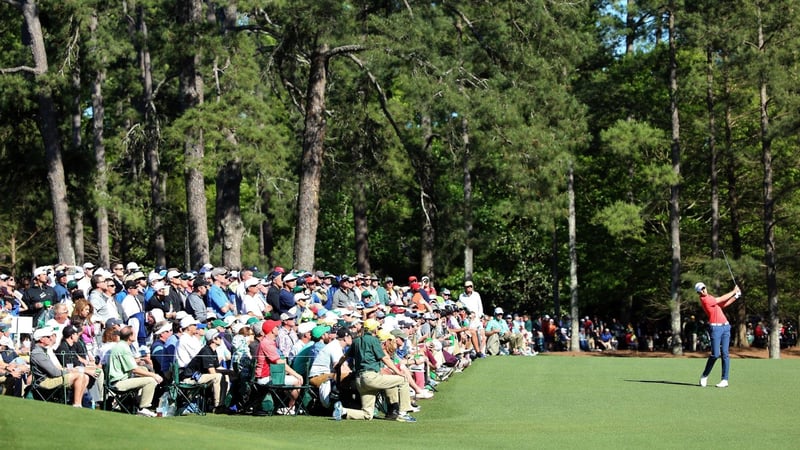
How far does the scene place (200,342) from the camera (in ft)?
53.0

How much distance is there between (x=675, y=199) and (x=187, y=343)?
97.3ft

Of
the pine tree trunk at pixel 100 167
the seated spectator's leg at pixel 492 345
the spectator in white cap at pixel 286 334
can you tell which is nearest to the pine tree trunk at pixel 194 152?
the pine tree trunk at pixel 100 167

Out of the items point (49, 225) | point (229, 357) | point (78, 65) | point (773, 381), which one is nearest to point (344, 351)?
point (229, 357)

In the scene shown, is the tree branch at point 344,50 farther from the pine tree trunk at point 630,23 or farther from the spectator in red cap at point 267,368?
the pine tree trunk at point 630,23

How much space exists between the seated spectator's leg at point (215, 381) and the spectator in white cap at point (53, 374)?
5.41 ft

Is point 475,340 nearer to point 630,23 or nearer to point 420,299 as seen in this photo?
point 420,299

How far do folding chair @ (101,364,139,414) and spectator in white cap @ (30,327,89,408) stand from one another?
284 mm

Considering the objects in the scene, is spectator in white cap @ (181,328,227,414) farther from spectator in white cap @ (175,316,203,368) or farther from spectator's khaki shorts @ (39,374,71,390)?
spectator's khaki shorts @ (39,374,71,390)

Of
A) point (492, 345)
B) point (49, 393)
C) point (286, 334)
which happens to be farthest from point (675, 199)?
point (49, 393)

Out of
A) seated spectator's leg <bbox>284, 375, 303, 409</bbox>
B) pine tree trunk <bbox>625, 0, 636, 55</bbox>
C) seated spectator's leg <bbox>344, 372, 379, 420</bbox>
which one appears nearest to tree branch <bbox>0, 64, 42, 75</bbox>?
seated spectator's leg <bbox>284, 375, 303, 409</bbox>

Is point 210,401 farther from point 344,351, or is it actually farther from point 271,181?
point 271,181

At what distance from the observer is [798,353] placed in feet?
141

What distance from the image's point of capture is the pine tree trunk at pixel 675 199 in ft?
134

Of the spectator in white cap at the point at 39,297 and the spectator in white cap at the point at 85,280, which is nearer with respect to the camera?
the spectator in white cap at the point at 39,297
